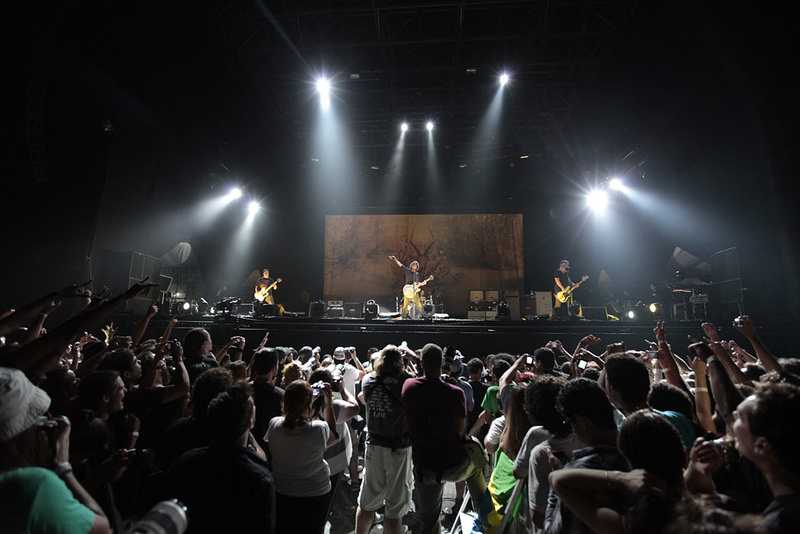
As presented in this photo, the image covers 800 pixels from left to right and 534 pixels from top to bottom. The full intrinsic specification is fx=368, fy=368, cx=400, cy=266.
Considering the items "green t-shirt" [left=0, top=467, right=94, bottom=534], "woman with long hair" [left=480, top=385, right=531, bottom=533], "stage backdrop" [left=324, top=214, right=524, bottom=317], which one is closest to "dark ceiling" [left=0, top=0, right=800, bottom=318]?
"stage backdrop" [left=324, top=214, right=524, bottom=317]

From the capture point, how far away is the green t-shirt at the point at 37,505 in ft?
3.04

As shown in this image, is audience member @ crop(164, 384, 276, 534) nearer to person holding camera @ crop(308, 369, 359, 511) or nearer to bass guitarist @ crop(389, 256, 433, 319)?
person holding camera @ crop(308, 369, 359, 511)

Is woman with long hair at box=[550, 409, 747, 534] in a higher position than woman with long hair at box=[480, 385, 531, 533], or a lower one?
higher

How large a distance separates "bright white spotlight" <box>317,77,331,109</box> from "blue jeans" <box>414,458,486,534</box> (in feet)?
35.5

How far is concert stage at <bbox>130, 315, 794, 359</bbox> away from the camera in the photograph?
7855 mm

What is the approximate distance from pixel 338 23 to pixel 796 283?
11.4 meters

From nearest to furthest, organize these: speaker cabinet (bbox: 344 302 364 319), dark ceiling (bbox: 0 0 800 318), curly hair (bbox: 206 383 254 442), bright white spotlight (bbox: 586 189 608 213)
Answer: curly hair (bbox: 206 383 254 442)
dark ceiling (bbox: 0 0 800 318)
speaker cabinet (bbox: 344 302 364 319)
bright white spotlight (bbox: 586 189 608 213)

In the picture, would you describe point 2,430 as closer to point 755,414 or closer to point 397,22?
point 755,414

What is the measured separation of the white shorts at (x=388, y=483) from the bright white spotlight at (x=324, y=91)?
34.7 feet

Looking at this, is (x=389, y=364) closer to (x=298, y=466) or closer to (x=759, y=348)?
(x=298, y=466)

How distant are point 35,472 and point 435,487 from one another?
211 centimetres

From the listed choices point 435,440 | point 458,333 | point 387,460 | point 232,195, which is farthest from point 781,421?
point 232,195

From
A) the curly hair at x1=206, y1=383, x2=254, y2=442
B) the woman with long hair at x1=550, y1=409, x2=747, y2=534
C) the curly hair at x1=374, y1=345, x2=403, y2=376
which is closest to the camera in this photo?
the woman with long hair at x1=550, y1=409, x2=747, y2=534

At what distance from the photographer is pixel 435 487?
2.45 meters
